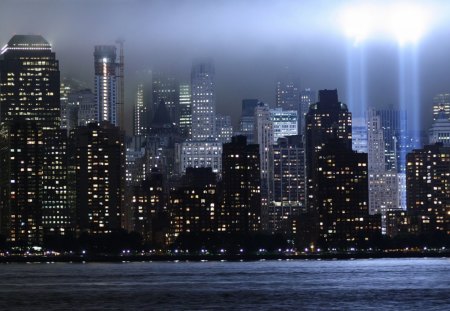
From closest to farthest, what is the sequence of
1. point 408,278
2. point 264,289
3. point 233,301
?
1. point 233,301
2. point 264,289
3. point 408,278

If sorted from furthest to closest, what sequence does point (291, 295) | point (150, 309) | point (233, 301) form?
point (291, 295) < point (233, 301) < point (150, 309)

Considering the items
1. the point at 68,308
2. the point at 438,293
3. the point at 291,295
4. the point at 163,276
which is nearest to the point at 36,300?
the point at 68,308

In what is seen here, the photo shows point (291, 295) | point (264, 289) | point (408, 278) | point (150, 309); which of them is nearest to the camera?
point (150, 309)

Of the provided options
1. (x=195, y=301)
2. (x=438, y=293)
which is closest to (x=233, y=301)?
(x=195, y=301)

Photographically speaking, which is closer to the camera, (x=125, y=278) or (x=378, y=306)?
(x=378, y=306)

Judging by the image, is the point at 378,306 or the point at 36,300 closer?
the point at 378,306

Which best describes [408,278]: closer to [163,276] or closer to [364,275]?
[364,275]

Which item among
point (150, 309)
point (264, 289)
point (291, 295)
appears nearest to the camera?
point (150, 309)

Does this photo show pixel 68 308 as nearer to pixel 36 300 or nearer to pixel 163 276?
pixel 36 300
